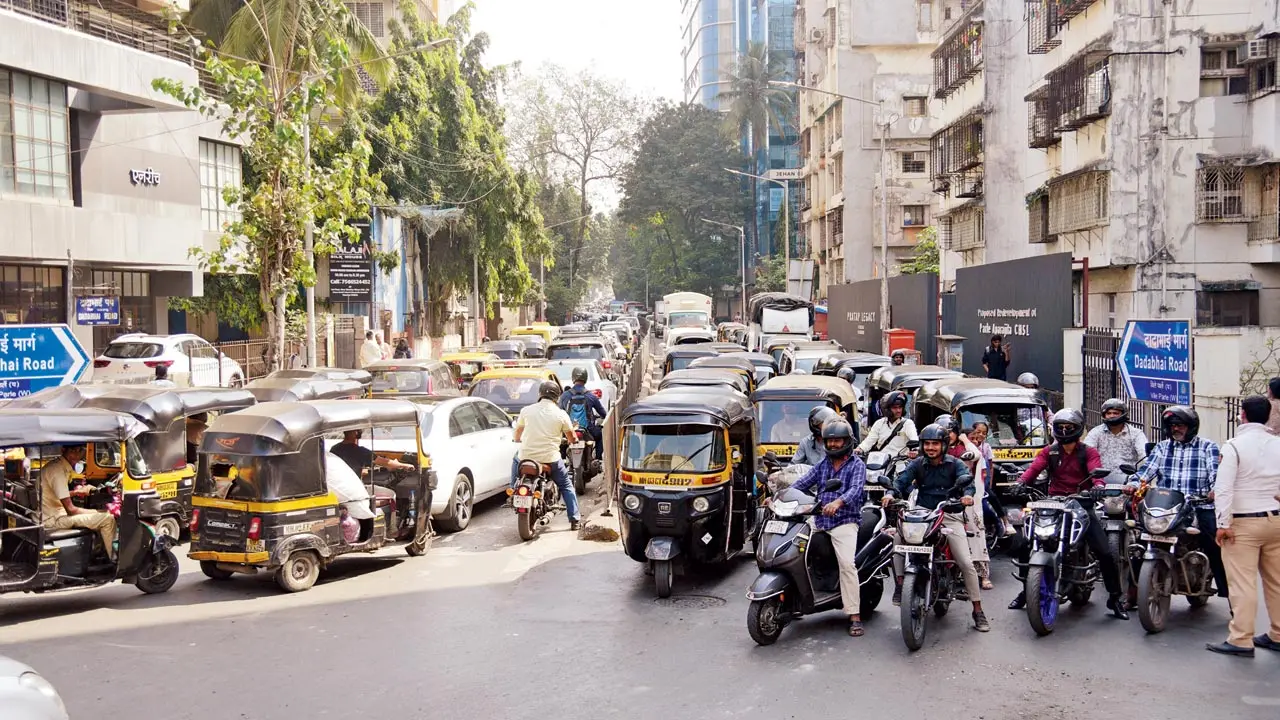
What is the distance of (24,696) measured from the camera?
5.27 metres

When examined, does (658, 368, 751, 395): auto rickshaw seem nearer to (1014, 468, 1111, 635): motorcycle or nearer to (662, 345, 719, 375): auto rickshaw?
(662, 345, 719, 375): auto rickshaw

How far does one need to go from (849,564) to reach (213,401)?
8.09 metres

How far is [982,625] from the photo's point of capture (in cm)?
942

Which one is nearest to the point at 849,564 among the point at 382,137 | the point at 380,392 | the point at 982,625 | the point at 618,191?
the point at 982,625

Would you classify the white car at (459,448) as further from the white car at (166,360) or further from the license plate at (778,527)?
the white car at (166,360)

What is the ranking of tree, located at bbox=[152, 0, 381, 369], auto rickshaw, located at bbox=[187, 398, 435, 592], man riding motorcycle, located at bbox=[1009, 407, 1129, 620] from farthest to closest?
tree, located at bbox=[152, 0, 381, 369]
auto rickshaw, located at bbox=[187, 398, 435, 592]
man riding motorcycle, located at bbox=[1009, 407, 1129, 620]

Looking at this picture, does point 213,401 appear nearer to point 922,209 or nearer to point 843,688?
point 843,688

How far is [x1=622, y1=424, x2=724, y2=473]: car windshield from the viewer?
36.7ft

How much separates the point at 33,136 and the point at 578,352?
1296 centimetres

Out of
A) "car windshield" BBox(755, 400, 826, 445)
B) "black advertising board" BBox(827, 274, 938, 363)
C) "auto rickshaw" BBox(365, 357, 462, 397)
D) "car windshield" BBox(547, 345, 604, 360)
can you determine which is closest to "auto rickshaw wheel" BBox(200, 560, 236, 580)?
"car windshield" BBox(755, 400, 826, 445)

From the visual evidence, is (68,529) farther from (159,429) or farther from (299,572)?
(159,429)

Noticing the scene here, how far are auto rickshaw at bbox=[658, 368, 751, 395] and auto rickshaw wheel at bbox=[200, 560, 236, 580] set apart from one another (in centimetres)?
711

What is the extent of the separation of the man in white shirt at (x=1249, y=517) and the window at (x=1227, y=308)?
2093 cm

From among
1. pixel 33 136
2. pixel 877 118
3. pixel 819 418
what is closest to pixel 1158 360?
pixel 819 418
